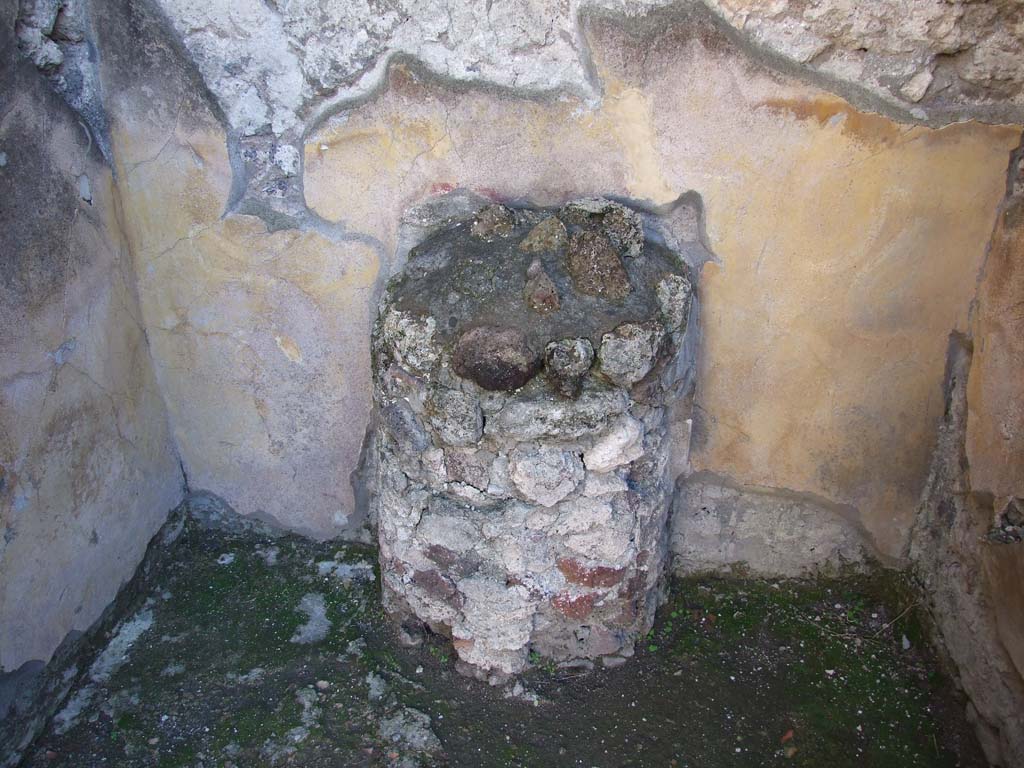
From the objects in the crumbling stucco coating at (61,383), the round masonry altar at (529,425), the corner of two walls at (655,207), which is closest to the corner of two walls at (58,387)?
the crumbling stucco coating at (61,383)

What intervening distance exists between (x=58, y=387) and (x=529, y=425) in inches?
46.1

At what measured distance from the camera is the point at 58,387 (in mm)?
2012

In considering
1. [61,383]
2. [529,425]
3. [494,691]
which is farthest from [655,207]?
[61,383]

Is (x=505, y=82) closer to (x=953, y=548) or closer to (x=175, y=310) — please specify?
(x=175, y=310)

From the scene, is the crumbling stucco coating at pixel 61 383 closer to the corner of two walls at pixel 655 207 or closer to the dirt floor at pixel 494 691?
the corner of two walls at pixel 655 207

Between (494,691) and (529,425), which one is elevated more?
(529,425)

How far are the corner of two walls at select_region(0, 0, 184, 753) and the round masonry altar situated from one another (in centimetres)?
77

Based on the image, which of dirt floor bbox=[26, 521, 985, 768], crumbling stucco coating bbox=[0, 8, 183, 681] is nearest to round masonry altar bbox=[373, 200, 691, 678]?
dirt floor bbox=[26, 521, 985, 768]

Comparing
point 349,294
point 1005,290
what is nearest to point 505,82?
point 349,294

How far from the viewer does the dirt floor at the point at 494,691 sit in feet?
6.56

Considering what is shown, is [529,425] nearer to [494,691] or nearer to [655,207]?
[655,207]

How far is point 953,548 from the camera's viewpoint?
213 centimetres

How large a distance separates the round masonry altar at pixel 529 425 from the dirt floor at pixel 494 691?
0.15m

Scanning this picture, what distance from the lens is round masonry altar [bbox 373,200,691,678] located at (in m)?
1.84
